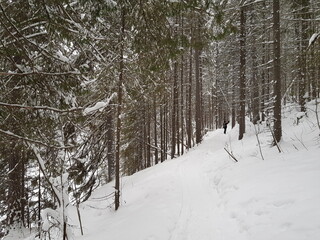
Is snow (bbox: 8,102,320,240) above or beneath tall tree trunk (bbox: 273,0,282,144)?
beneath

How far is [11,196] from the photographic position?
877 centimetres

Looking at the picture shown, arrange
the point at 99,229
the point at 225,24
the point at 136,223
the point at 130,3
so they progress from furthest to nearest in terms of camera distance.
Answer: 1. the point at 99,229
2. the point at 136,223
3. the point at 225,24
4. the point at 130,3

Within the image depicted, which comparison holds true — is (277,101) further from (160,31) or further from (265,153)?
(160,31)

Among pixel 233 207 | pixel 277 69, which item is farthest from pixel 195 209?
pixel 277 69

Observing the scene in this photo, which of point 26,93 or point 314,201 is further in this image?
point 26,93

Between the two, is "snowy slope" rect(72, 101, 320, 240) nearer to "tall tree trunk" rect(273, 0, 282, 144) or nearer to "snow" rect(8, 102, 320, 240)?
"snow" rect(8, 102, 320, 240)

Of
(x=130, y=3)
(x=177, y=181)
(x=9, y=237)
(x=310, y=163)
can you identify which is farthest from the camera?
(x=177, y=181)

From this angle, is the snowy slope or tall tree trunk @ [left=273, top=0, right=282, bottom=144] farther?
tall tree trunk @ [left=273, top=0, right=282, bottom=144]

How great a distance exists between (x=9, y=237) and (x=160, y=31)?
8.90 metres

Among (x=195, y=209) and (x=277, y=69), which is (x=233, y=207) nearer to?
(x=195, y=209)

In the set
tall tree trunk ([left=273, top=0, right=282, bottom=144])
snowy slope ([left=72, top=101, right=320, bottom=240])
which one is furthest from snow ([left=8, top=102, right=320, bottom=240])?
tall tree trunk ([left=273, top=0, right=282, bottom=144])

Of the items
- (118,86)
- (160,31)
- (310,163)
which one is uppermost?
(160,31)

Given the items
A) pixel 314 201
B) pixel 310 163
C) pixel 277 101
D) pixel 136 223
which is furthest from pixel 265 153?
pixel 136 223

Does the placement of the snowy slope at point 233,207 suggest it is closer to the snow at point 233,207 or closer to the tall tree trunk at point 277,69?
the snow at point 233,207
